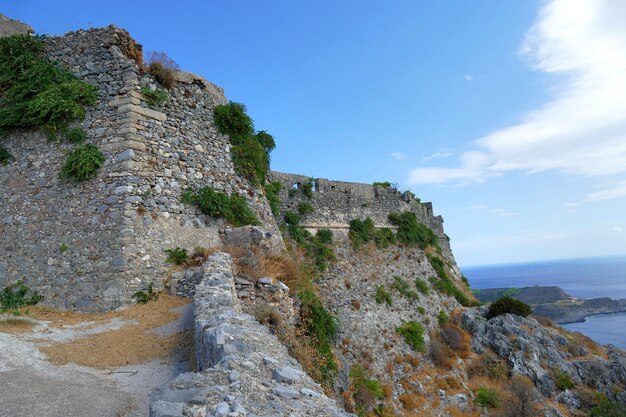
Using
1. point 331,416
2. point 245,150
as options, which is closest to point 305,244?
point 245,150

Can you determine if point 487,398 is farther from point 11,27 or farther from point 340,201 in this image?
point 11,27

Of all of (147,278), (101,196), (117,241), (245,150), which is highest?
(245,150)

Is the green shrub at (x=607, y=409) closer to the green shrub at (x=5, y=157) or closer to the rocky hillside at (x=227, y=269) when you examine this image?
Result: the rocky hillside at (x=227, y=269)

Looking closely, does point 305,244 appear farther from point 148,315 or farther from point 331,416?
point 331,416

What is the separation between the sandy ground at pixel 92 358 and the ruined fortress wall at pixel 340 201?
11.1 m

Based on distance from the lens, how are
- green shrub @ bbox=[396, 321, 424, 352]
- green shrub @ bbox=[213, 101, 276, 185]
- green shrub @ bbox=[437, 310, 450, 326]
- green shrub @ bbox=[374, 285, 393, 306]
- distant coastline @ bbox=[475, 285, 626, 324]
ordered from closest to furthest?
green shrub @ bbox=[213, 101, 276, 185] → green shrub @ bbox=[396, 321, 424, 352] → green shrub @ bbox=[374, 285, 393, 306] → green shrub @ bbox=[437, 310, 450, 326] → distant coastline @ bbox=[475, 285, 626, 324]

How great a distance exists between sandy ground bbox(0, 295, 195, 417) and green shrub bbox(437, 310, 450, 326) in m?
16.3

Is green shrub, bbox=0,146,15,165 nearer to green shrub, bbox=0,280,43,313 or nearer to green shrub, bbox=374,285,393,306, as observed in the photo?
green shrub, bbox=0,280,43,313

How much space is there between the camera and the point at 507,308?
2167 cm

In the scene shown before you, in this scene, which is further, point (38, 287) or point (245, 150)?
point (245, 150)

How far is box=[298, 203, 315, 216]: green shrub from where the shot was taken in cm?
1864

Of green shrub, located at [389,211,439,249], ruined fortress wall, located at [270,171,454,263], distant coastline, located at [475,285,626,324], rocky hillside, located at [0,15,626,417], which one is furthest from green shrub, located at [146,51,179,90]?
distant coastline, located at [475,285,626,324]

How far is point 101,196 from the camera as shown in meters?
9.02

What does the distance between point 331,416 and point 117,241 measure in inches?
299
